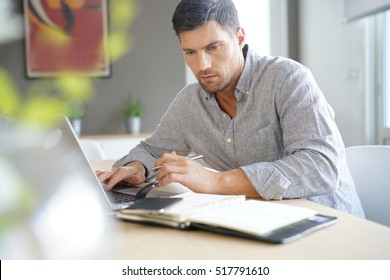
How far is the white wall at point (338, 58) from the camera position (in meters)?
3.51

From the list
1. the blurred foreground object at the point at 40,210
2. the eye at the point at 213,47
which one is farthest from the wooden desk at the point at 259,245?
the eye at the point at 213,47

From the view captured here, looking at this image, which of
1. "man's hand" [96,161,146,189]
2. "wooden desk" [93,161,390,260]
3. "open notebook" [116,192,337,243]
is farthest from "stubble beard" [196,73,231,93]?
"wooden desk" [93,161,390,260]

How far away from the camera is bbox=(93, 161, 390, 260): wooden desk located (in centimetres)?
61

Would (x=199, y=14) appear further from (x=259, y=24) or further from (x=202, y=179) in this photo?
(x=259, y=24)

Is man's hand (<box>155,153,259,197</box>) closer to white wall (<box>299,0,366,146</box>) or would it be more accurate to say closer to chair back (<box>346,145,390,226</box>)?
chair back (<box>346,145,390,226</box>)

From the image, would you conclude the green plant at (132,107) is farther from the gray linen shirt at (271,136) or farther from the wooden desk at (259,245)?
the wooden desk at (259,245)

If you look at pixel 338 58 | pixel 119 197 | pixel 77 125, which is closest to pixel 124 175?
pixel 119 197

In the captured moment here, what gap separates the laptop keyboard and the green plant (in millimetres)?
3030

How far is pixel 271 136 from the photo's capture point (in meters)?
1.33

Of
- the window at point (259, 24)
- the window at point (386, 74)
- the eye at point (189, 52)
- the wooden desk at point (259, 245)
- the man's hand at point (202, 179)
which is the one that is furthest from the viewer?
the window at point (259, 24)

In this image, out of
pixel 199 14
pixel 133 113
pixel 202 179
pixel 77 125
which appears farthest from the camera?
pixel 133 113

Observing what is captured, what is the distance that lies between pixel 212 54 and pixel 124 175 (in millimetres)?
405

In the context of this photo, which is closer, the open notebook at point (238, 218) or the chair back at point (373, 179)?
the open notebook at point (238, 218)

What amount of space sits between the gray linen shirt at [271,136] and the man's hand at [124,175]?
0.19ft
